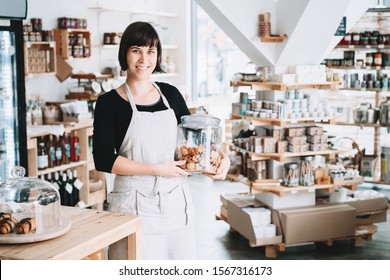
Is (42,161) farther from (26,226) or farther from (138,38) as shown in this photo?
(26,226)

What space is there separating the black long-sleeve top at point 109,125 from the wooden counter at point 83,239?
248 millimetres

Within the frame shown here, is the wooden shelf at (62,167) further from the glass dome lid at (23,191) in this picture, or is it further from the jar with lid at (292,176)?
the glass dome lid at (23,191)

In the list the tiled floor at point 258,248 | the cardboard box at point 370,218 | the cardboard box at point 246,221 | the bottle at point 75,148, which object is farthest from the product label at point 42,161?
the cardboard box at point 370,218

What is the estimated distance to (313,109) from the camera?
5168mm

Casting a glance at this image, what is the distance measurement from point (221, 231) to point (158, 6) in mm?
4154

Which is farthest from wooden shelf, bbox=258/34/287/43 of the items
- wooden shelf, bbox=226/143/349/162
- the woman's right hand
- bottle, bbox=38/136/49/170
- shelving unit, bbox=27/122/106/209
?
the woman's right hand

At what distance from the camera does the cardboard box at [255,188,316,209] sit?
5.21m

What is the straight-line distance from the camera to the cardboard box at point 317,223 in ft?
16.5

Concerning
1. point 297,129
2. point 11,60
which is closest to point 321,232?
point 297,129

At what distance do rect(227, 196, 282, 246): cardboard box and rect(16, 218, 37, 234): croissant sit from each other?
9.62 feet

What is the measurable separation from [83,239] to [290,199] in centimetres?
316
